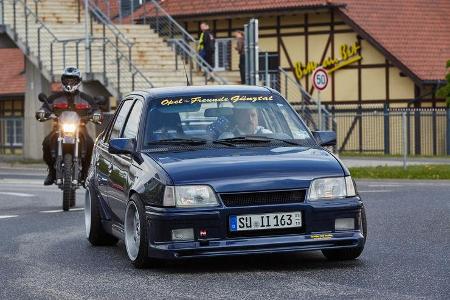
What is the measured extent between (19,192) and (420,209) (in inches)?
372

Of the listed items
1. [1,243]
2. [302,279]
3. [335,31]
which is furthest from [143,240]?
[335,31]

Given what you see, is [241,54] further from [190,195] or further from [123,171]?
[190,195]

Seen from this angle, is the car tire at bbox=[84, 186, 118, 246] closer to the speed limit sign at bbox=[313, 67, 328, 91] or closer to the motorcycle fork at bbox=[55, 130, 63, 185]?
the motorcycle fork at bbox=[55, 130, 63, 185]

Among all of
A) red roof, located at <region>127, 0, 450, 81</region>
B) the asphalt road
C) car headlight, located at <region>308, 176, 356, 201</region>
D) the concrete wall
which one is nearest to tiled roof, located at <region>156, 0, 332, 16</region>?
red roof, located at <region>127, 0, 450, 81</region>

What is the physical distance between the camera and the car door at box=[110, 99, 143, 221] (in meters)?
12.6

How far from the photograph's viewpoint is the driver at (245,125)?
1258 cm

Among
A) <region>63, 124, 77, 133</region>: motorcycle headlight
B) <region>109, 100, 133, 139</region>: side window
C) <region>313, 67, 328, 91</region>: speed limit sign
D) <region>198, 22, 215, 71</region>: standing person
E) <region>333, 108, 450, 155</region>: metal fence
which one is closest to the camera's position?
<region>109, 100, 133, 139</region>: side window

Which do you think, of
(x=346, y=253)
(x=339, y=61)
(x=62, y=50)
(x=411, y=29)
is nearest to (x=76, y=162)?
(x=346, y=253)

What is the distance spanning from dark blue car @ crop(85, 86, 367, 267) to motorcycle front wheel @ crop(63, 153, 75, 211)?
22.2 ft

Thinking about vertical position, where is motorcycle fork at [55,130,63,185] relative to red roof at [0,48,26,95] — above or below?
below

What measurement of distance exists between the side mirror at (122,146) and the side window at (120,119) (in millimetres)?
1146

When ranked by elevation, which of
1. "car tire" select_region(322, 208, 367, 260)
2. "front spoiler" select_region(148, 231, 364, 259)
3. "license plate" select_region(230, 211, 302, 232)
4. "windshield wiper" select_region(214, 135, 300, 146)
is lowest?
"car tire" select_region(322, 208, 367, 260)

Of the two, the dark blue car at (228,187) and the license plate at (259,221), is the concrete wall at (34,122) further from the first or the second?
the license plate at (259,221)

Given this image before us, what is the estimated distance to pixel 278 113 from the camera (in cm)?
1304
